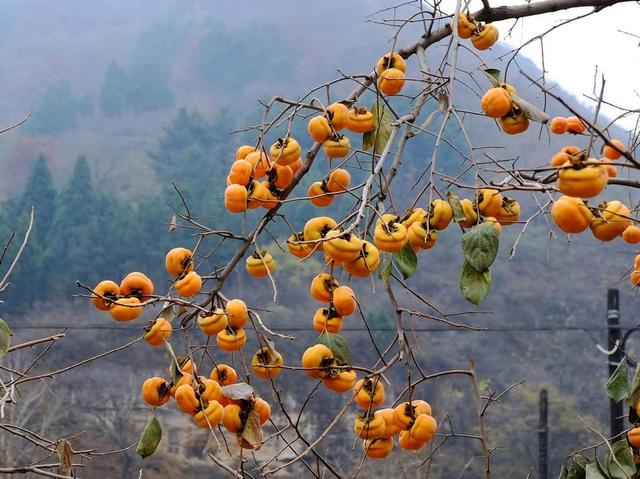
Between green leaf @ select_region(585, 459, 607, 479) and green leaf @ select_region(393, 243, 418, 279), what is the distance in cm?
51

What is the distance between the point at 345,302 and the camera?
1.40 m

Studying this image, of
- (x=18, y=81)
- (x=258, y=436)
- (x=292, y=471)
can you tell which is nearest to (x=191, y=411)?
(x=258, y=436)

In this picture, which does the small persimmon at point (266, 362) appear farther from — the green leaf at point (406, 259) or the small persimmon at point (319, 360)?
the green leaf at point (406, 259)

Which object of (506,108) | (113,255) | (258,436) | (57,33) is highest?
(506,108)

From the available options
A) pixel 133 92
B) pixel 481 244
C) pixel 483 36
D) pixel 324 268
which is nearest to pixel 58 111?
pixel 133 92

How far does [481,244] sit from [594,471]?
0.55 m

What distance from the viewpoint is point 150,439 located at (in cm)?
150

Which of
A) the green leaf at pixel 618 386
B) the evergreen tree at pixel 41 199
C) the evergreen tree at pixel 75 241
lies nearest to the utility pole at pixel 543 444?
the green leaf at pixel 618 386

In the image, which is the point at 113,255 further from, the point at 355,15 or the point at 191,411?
the point at 355,15

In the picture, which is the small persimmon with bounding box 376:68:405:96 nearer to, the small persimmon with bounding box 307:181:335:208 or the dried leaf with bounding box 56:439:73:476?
the small persimmon with bounding box 307:181:335:208

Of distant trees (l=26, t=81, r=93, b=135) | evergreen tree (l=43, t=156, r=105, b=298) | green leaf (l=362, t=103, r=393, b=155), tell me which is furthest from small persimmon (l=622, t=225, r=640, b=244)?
distant trees (l=26, t=81, r=93, b=135)

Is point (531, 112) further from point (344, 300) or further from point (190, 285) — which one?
point (190, 285)

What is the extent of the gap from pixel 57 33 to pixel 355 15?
15.0 meters

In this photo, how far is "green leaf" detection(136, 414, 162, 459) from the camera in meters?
1.49
